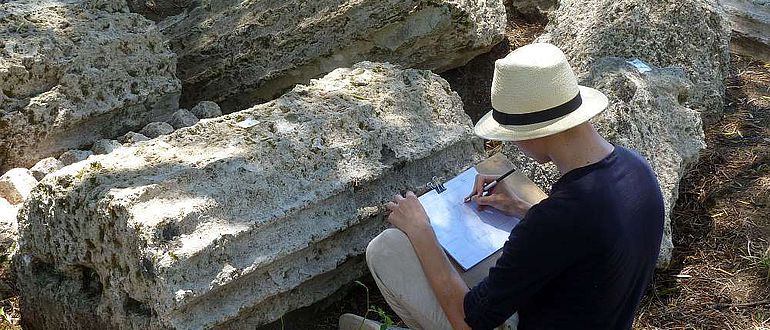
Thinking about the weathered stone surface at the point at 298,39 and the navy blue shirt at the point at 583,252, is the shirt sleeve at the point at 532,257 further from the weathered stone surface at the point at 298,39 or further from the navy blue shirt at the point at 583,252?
the weathered stone surface at the point at 298,39

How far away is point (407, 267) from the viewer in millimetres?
3117

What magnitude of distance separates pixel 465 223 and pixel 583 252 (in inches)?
32.9

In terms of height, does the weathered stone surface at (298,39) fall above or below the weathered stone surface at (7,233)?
above

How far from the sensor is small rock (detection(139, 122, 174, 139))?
13.8ft

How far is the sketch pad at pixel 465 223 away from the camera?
3230 millimetres

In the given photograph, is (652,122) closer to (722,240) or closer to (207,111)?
(722,240)

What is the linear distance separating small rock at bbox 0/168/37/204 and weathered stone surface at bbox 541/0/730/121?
2.66m

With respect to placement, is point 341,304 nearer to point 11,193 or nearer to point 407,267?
point 407,267

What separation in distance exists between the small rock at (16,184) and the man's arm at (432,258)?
1885 mm

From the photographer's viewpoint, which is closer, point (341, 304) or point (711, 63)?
point (341, 304)

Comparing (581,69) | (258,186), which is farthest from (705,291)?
(258,186)

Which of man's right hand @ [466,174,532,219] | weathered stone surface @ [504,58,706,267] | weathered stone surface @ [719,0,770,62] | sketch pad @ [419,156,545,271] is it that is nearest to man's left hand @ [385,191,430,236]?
sketch pad @ [419,156,545,271]

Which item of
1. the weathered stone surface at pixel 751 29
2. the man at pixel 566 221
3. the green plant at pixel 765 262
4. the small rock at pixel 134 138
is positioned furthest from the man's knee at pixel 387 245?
the weathered stone surface at pixel 751 29

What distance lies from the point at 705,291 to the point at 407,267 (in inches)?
59.5
